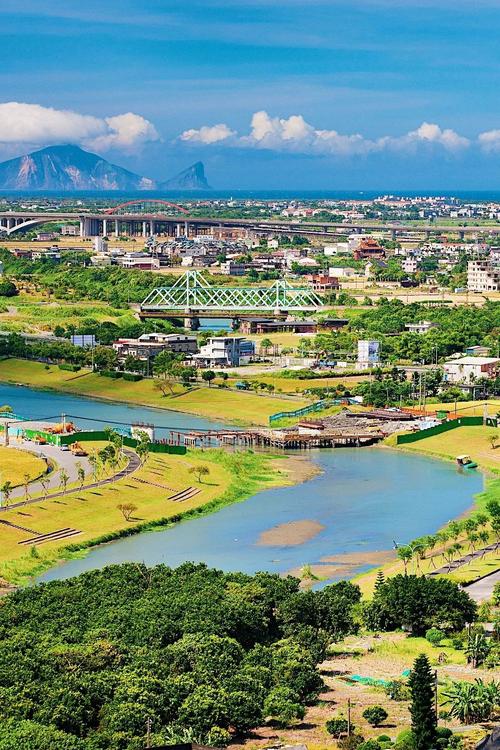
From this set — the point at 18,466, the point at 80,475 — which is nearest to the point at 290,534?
the point at 80,475

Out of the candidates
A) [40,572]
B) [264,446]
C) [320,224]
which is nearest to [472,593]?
[40,572]

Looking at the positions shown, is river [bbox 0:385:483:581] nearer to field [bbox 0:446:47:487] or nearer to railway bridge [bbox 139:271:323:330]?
field [bbox 0:446:47:487]

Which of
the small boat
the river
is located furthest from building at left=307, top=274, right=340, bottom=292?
the small boat

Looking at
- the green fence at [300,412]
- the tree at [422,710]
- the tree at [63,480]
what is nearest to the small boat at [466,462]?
the green fence at [300,412]

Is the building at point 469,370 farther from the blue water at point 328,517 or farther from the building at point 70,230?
the building at point 70,230

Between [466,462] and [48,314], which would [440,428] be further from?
[48,314]
